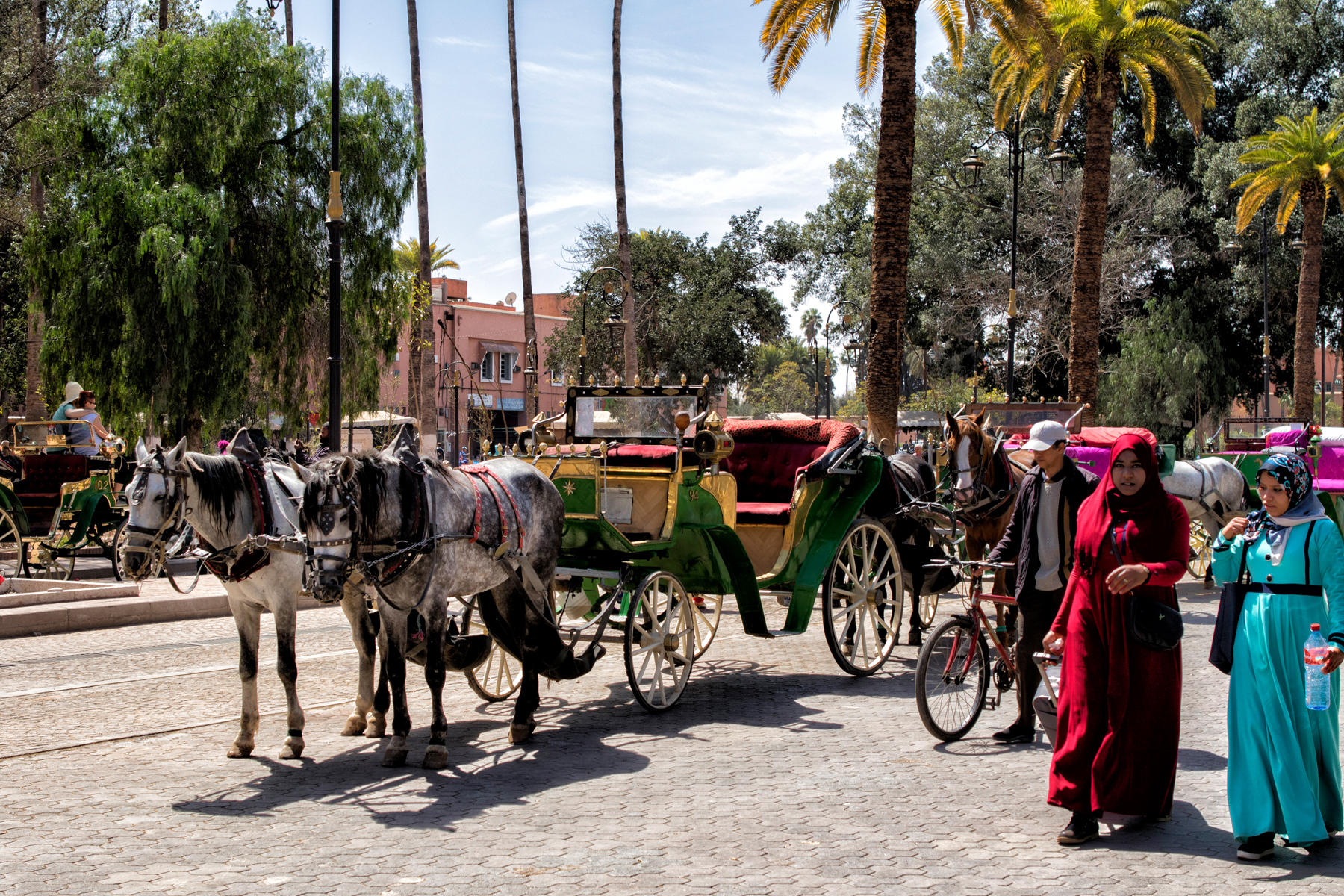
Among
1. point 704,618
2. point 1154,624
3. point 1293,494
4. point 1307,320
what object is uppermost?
point 1307,320

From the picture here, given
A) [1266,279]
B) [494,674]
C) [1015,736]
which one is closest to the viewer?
[1015,736]

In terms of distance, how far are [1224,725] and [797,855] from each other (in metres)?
3.82

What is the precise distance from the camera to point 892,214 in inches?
671

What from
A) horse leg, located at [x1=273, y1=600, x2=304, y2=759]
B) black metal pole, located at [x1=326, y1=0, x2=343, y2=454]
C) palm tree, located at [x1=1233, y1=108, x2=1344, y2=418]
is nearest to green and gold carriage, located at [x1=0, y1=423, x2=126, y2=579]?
black metal pole, located at [x1=326, y1=0, x2=343, y2=454]

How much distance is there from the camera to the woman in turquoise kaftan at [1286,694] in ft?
16.1

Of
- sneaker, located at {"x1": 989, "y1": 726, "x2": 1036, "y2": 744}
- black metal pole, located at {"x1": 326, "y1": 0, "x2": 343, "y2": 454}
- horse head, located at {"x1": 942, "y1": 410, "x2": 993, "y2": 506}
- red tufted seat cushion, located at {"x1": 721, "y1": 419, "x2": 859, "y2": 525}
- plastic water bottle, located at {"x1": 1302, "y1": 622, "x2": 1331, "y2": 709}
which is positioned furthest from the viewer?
black metal pole, located at {"x1": 326, "y1": 0, "x2": 343, "y2": 454}

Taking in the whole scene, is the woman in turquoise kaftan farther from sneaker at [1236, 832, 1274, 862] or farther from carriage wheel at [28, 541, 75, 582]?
carriage wheel at [28, 541, 75, 582]

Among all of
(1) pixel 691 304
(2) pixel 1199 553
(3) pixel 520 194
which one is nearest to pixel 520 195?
(3) pixel 520 194

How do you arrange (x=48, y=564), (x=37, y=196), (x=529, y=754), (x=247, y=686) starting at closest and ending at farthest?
(x=247, y=686), (x=529, y=754), (x=48, y=564), (x=37, y=196)

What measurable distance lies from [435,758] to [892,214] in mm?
12305

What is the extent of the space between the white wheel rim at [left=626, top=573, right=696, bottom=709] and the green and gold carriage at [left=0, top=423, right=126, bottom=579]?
8.70 meters

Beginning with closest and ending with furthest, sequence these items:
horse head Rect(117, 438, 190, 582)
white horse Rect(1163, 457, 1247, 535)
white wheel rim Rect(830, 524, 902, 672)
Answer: horse head Rect(117, 438, 190, 582), white wheel rim Rect(830, 524, 902, 672), white horse Rect(1163, 457, 1247, 535)

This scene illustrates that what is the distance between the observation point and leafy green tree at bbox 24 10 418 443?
70.3ft

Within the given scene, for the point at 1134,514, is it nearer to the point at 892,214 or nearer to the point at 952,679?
the point at 952,679
